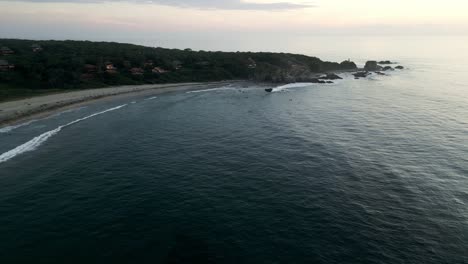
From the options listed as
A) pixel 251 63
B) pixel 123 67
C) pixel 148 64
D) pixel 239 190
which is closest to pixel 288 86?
pixel 251 63

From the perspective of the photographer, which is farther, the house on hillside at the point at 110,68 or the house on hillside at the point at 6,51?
the house on hillside at the point at 6,51

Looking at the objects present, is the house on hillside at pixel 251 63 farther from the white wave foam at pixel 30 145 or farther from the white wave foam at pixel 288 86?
the white wave foam at pixel 30 145

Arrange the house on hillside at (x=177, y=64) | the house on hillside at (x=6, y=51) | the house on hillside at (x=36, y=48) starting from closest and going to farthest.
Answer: the house on hillside at (x=6, y=51) → the house on hillside at (x=36, y=48) → the house on hillside at (x=177, y=64)

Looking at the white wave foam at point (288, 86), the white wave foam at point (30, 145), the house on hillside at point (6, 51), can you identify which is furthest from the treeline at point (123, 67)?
the white wave foam at point (30, 145)

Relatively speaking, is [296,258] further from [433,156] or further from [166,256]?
[433,156]

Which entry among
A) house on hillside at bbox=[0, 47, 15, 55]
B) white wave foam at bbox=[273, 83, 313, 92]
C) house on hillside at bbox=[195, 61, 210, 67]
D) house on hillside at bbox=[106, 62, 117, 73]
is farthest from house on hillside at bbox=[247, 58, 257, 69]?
house on hillside at bbox=[0, 47, 15, 55]

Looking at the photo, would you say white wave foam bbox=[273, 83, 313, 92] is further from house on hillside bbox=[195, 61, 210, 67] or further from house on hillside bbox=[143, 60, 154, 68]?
house on hillside bbox=[143, 60, 154, 68]
